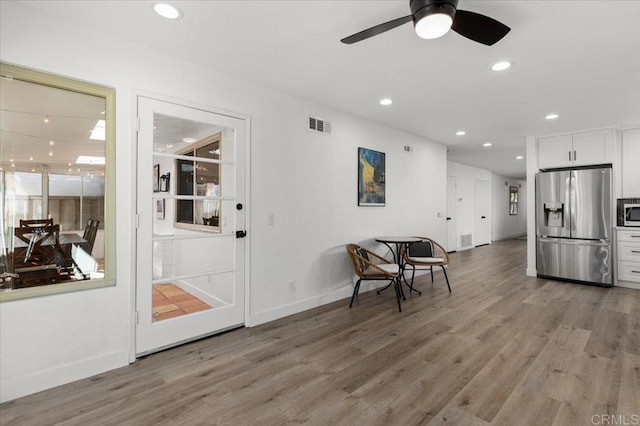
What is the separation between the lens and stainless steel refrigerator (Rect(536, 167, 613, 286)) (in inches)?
194

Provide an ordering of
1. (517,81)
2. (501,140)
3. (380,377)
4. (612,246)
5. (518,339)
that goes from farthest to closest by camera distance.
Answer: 1. (501,140)
2. (612,246)
3. (517,81)
4. (518,339)
5. (380,377)

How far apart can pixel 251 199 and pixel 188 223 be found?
68 centimetres

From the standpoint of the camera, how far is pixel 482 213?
10.3 m

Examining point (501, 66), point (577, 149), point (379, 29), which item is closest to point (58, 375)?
point (379, 29)

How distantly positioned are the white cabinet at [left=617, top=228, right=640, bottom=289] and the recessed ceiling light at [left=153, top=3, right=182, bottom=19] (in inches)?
259

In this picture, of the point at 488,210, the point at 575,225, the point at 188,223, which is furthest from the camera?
the point at 488,210

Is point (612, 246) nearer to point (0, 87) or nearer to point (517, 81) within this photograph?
point (517, 81)

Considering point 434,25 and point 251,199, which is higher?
point 434,25

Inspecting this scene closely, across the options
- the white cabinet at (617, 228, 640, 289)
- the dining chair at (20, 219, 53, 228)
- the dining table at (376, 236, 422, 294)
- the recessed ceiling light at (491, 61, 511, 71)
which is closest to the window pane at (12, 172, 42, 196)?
the dining chair at (20, 219, 53, 228)

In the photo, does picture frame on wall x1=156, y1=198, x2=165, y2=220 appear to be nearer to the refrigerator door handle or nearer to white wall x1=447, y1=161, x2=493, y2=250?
the refrigerator door handle

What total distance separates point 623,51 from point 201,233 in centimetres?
408

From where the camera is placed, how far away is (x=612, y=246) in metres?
4.94

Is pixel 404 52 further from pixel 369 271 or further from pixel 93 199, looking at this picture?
pixel 93 199

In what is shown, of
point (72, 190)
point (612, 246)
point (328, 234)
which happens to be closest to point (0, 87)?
point (72, 190)
